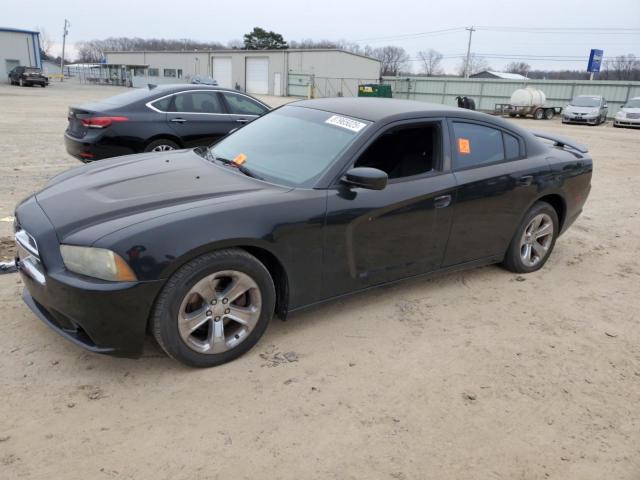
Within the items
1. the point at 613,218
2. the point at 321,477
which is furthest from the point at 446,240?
the point at 613,218

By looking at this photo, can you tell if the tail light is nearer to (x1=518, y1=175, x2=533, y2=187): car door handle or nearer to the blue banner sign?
(x1=518, y1=175, x2=533, y2=187): car door handle

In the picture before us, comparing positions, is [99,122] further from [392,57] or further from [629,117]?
[392,57]

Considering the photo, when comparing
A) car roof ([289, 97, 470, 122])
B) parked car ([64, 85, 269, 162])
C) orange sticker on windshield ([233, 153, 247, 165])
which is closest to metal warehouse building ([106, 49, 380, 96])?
parked car ([64, 85, 269, 162])

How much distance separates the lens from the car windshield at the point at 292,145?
351 centimetres

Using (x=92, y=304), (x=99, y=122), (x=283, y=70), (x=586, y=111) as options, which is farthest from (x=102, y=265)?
(x=283, y=70)

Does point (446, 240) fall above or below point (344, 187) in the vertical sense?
below

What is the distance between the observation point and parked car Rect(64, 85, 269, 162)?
23.5 ft

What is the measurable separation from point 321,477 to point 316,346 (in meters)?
1.15

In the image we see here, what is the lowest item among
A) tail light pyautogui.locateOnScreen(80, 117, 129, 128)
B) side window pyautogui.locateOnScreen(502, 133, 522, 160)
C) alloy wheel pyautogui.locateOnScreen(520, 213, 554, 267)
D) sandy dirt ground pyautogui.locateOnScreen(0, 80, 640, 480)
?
sandy dirt ground pyautogui.locateOnScreen(0, 80, 640, 480)

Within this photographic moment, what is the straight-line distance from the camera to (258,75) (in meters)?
53.6

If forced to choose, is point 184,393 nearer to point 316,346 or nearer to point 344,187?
point 316,346

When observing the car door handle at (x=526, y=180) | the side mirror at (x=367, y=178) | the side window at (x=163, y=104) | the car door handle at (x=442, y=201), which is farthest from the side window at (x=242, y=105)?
the side mirror at (x=367, y=178)

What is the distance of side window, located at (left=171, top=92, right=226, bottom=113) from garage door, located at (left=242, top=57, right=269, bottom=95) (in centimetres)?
4660

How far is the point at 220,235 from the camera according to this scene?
2879mm
